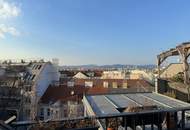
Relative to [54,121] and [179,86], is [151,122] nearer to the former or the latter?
[54,121]

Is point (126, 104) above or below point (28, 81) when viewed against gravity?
above

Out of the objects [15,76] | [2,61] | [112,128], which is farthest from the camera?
[2,61]

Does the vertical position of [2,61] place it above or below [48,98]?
above

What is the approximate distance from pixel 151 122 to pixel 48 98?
27566 mm

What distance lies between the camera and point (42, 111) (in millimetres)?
30609

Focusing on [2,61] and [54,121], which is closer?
[54,121]

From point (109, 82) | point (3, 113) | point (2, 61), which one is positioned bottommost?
point (3, 113)

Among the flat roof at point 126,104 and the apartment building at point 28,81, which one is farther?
the apartment building at point 28,81

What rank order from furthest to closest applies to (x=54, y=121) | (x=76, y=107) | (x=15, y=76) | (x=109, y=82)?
1. (x=109, y=82)
2. (x=15, y=76)
3. (x=76, y=107)
4. (x=54, y=121)

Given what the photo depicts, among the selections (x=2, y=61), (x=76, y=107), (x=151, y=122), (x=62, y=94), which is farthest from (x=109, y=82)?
(x=151, y=122)

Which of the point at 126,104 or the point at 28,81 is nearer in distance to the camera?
the point at 126,104

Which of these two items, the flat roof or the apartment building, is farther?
the apartment building

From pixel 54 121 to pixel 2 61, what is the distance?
4410cm

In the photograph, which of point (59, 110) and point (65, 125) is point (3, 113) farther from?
point (65, 125)
